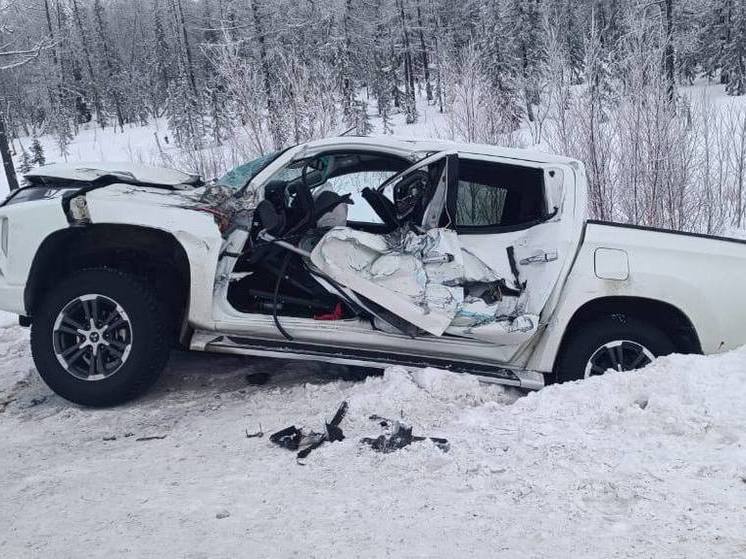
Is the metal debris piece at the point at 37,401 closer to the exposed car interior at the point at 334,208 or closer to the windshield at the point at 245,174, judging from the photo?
the exposed car interior at the point at 334,208

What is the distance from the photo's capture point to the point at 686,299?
4.14m

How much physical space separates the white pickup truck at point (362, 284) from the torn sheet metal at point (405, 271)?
0.03ft

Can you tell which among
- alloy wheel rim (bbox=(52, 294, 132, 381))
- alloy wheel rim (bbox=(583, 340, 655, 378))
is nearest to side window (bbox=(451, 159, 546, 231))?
alloy wheel rim (bbox=(583, 340, 655, 378))

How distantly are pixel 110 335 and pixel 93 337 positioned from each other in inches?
4.4

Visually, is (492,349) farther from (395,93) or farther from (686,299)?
(395,93)

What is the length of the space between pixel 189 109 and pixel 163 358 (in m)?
53.8

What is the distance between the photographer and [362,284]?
164 inches

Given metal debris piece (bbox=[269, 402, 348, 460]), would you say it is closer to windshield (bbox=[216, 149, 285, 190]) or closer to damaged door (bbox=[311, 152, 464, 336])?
damaged door (bbox=[311, 152, 464, 336])

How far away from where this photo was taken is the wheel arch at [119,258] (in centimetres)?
437

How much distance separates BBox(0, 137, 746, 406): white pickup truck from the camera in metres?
4.18

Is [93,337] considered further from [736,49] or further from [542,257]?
[736,49]

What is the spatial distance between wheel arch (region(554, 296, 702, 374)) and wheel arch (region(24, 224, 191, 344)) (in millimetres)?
2647

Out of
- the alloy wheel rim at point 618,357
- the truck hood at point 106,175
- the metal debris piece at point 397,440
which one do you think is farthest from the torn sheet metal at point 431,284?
the truck hood at point 106,175

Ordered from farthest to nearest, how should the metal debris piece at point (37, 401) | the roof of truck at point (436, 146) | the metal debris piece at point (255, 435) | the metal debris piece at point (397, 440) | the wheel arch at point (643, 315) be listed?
1. the metal debris piece at point (37, 401)
2. the roof of truck at point (436, 146)
3. the wheel arch at point (643, 315)
4. the metal debris piece at point (255, 435)
5. the metal debris piece at point (397, 440)
